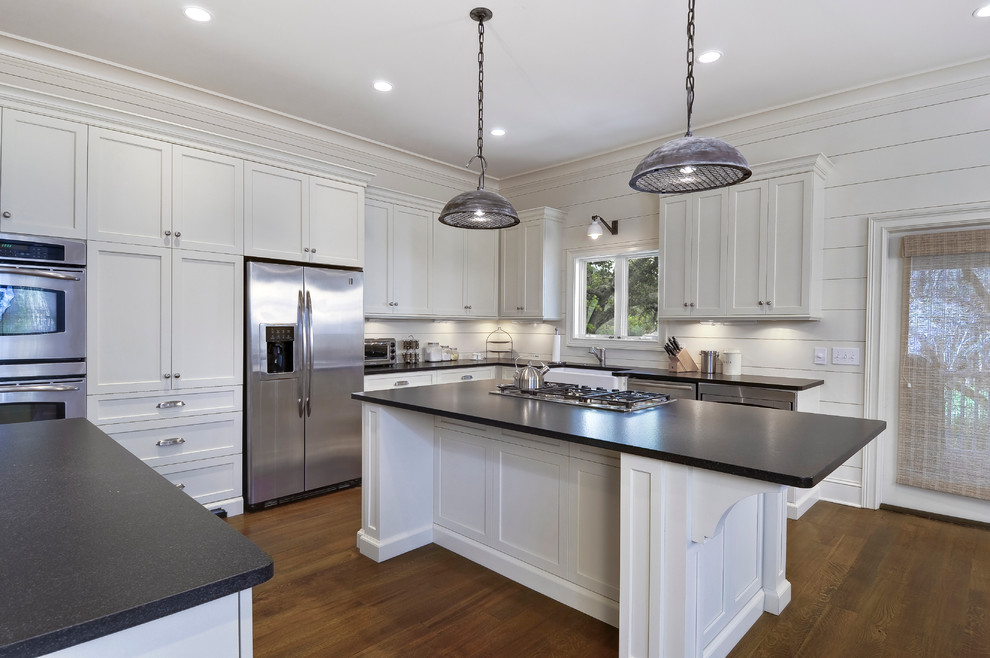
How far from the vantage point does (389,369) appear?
457 centimetres

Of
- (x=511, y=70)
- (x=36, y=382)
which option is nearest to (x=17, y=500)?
(x=36, y=382)

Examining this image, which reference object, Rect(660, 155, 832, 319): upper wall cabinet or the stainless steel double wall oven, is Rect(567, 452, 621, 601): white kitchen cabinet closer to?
Rect(660, 155, 832, 319): upper wall cabinet

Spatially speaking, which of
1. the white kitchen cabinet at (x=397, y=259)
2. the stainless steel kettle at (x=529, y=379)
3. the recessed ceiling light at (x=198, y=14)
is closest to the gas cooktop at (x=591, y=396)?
the stainless steel kettle at (x=529, y=379)

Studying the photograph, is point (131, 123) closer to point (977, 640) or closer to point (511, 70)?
point (511, 70)

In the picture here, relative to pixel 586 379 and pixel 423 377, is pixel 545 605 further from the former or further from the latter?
pixel 423 377

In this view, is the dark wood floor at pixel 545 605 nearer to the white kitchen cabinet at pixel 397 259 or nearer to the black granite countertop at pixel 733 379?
the black granite countertop at pixel 733 379

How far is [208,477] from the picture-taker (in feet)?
11.6

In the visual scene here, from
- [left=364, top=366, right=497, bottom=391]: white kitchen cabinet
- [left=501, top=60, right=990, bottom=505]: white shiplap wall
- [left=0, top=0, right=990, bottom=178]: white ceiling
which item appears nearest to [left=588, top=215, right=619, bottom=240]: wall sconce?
[left=0, top=0, right=990, bottom=178]: white ceiling

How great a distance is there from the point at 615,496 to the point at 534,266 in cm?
354

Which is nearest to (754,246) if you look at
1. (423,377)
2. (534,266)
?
(534,266)

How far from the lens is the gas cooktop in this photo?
247 centimetres

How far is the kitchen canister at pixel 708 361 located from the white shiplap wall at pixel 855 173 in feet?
Answer: 0.64

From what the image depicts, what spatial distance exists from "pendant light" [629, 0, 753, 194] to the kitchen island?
94 centimetres

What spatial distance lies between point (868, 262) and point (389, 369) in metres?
3.68
